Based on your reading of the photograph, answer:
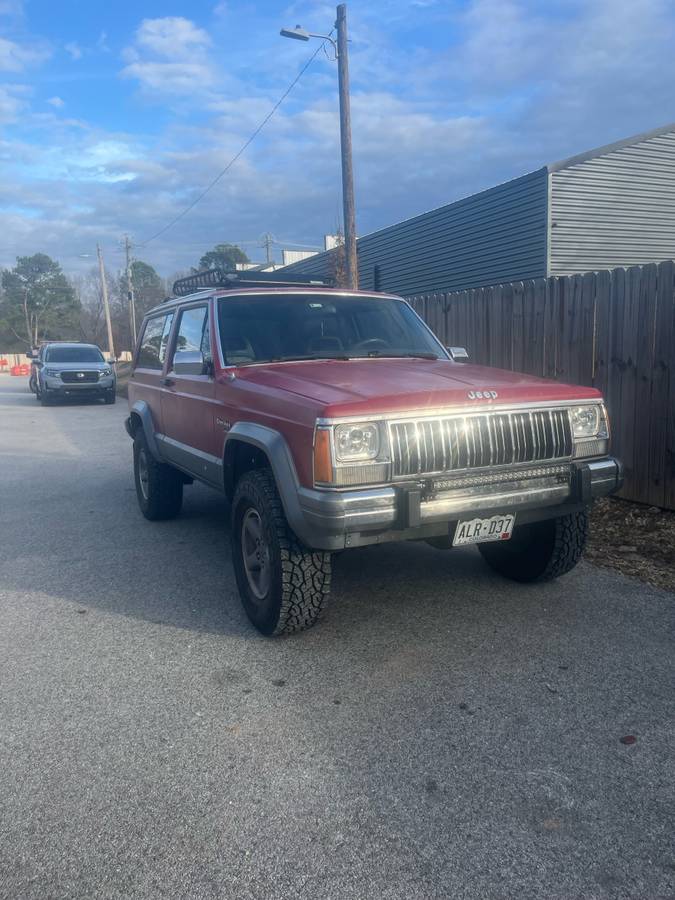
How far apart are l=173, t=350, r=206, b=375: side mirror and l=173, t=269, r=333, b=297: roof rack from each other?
1078 millimetres

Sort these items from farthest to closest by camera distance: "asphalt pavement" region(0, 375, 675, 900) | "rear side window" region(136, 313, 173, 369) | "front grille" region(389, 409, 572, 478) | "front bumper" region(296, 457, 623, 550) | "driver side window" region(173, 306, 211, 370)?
"rear side window" region(136, 313, 173, 369) < "driver side window" region(173, 306, 211, 370) < "front grille" region(389, 409, 572, 478) < "front bumper" region(296, 457, 623, 550) < "asphalt pavement" region(0, 375, 675, 900)

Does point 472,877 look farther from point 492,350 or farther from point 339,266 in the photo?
point 339,266

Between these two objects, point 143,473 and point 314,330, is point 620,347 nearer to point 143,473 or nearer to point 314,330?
point 314,330

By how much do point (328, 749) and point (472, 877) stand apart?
85 cm

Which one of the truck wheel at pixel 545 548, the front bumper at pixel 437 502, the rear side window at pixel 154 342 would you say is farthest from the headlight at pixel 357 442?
the rear side window at pixel 154 342

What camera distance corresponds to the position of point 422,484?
3.48 m

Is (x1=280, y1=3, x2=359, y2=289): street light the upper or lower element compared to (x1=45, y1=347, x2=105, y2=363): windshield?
upper

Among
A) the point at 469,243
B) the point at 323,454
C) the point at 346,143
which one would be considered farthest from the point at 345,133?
the point at 323,454

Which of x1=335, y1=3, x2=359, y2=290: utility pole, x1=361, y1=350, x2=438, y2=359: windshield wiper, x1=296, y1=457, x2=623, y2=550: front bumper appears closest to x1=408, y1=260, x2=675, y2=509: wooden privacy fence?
x1=361, y1=350, x2=438, y2=359: windshield wiper

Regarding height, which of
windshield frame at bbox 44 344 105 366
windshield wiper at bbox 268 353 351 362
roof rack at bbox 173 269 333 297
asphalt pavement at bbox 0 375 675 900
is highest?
roof rack at bbox 173 269 333 297

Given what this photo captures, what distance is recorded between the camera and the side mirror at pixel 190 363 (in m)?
4.82

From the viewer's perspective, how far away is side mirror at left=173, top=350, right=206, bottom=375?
4.82 m

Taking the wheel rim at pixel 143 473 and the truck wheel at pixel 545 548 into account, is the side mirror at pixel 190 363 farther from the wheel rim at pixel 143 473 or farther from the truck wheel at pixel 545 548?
the truck wheel at pixel 545 548

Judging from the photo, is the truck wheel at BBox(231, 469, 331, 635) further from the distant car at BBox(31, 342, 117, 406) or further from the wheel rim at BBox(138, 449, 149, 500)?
the distant car at BBox(31, 342, 117, 406)
